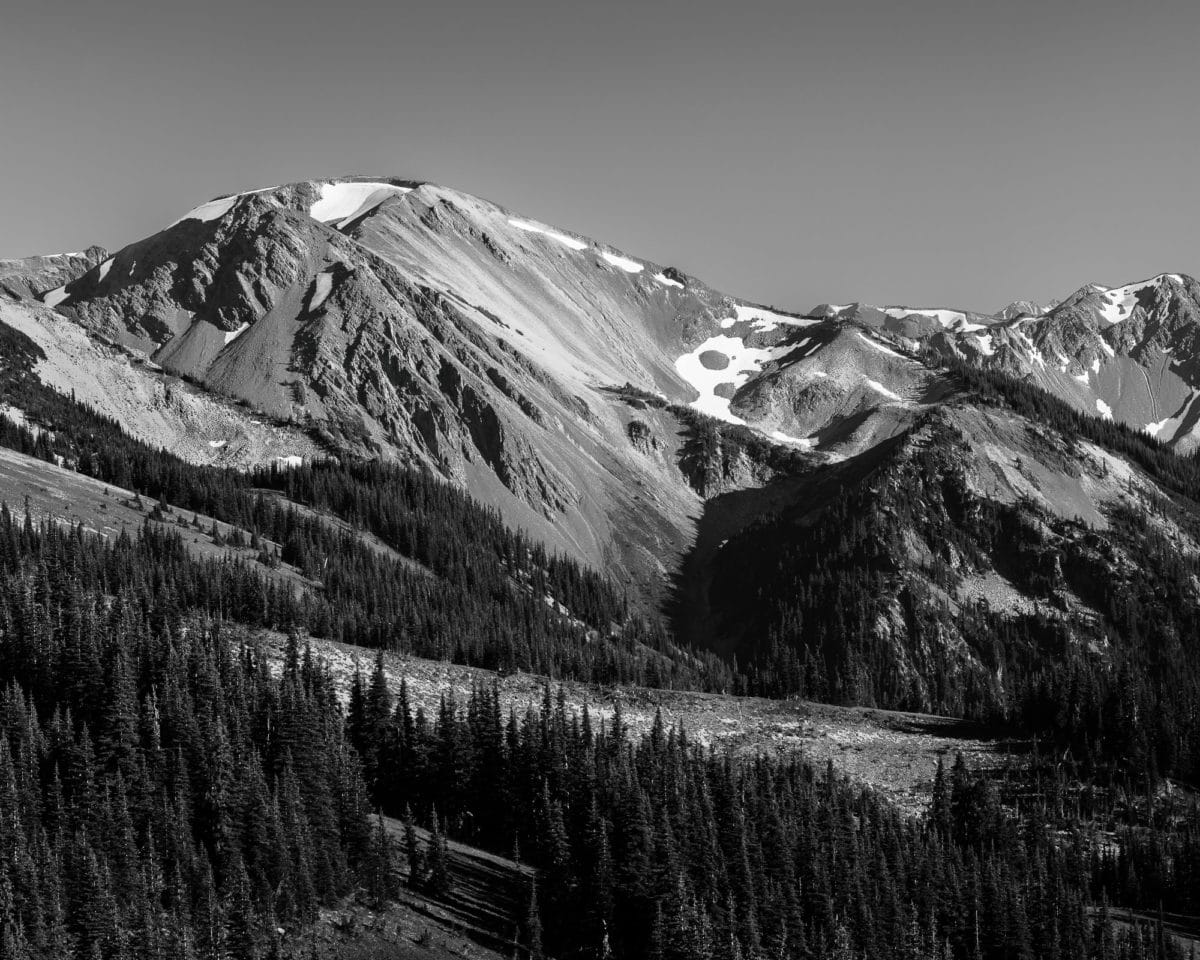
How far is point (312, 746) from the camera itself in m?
94.6

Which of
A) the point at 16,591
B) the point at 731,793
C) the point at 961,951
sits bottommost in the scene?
the point at 961,951

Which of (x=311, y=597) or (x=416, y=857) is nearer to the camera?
(x=416, y=857)

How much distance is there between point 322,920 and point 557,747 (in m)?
26.6

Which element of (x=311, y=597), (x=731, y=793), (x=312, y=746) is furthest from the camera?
(x=311, y=597)

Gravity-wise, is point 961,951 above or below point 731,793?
below

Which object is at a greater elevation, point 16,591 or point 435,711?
point 16,591

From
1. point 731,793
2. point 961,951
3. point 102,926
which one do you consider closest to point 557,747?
point 731,793

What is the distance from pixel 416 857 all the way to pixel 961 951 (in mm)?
34332

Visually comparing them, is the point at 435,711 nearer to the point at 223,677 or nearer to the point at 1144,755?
the point at 223,677

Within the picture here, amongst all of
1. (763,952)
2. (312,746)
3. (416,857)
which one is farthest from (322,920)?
(763,952)

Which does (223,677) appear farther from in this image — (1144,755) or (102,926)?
(1144,755)

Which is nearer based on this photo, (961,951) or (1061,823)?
(961,951)

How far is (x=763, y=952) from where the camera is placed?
8569 centimetres

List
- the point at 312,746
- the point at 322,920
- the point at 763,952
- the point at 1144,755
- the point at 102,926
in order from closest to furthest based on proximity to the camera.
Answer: the point at 102,926 → the point at 322,920 → the point at 763,952 → the point at 312,746 → the point at 1144,755
